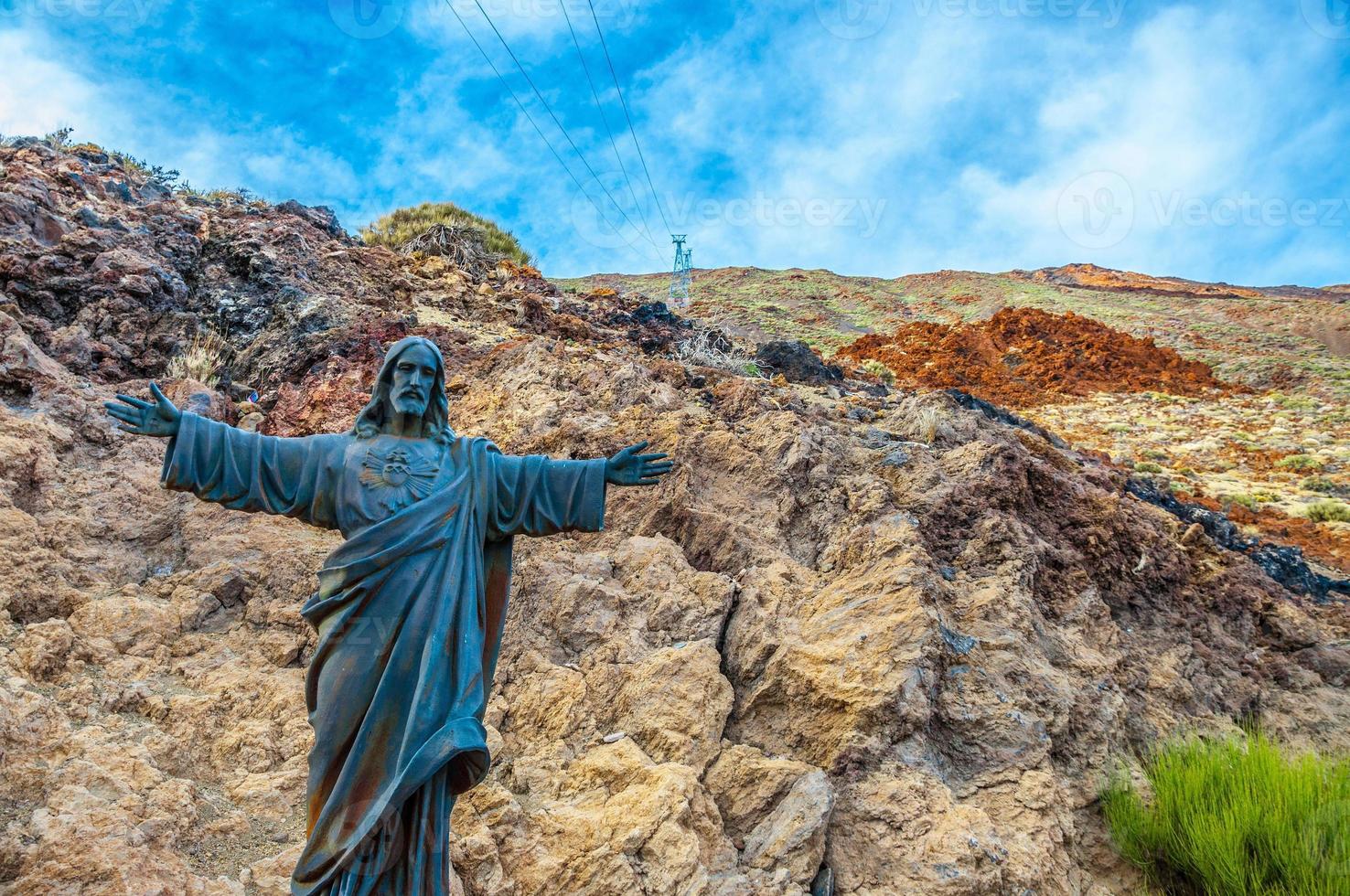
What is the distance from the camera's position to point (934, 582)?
5.34 metres

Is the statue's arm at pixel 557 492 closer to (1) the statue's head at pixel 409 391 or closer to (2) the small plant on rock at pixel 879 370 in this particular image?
(1) the statue's head at pixel 409 391

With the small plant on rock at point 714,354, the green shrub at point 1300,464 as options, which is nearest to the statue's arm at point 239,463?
the small plant on rock at point 714,354

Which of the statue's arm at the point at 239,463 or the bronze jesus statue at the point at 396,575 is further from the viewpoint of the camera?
the statue's arm at the point at 239,463

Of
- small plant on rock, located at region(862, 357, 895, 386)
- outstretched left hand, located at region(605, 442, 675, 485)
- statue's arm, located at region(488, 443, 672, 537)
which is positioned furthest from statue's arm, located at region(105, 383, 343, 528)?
small plant on rock, located at region(862, 357, 895, 386)

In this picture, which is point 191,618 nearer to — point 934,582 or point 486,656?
point 486,656

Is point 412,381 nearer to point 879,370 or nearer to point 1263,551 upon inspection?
point 1263,551

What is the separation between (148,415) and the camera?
348 centimetres

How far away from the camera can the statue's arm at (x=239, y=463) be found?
3.52m

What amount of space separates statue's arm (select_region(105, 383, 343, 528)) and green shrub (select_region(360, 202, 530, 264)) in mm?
11680

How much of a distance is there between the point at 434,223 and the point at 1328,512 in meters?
13.5

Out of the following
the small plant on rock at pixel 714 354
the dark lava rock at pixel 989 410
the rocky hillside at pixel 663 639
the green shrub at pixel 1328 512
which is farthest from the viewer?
the green shrub at pixel 1328 512

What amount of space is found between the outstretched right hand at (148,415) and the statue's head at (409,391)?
733 millimetres

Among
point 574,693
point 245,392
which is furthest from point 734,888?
point 245,392

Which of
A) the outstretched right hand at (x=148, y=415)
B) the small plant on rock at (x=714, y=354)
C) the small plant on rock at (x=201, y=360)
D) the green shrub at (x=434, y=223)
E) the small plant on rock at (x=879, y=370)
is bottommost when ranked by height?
the outstretched right hand at (x=148, y=415)
